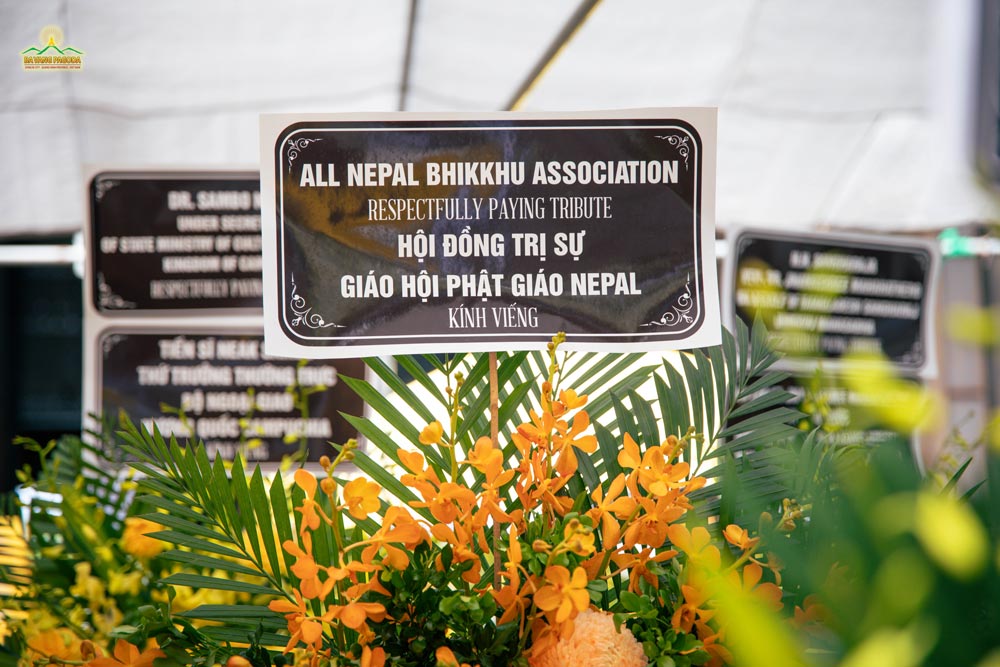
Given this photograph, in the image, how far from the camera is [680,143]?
62 cm

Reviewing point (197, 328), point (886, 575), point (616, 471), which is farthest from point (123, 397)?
point (886, 575)

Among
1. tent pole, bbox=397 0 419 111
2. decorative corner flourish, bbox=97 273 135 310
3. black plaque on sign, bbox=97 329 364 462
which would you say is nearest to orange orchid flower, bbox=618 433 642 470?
black plaque on sign, bbox=97 329 364 462

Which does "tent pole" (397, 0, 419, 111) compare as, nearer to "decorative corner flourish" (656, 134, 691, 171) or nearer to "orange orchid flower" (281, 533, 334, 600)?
"decorative corner flourish" (656, 134, 691, 171)

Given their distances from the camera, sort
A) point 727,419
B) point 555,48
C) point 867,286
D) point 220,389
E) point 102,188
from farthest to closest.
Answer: point 555,48 → point 867,286 → point 220,389 → point 102,188 → point 727,419

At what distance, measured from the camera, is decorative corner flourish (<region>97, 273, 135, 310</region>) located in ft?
4.99

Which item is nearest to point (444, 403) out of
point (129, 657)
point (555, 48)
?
point (129, 657)

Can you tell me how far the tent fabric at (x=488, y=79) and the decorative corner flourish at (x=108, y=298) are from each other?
377 millimetres

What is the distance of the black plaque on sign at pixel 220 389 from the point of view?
1537 mm

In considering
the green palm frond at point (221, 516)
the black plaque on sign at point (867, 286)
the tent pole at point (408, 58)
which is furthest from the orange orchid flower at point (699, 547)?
the tent pole at point (408, 58)

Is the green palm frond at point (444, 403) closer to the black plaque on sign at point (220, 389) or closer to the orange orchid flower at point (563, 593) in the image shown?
the orange orchid flower at point (563, 593)

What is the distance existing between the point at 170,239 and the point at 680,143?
120 cm

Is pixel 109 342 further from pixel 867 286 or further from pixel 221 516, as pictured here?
pixel 867 286

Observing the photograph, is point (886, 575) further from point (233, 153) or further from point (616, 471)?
point (233, 153)

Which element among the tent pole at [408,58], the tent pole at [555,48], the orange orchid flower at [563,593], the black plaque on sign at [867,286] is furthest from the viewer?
the tent pole at [408,58]
